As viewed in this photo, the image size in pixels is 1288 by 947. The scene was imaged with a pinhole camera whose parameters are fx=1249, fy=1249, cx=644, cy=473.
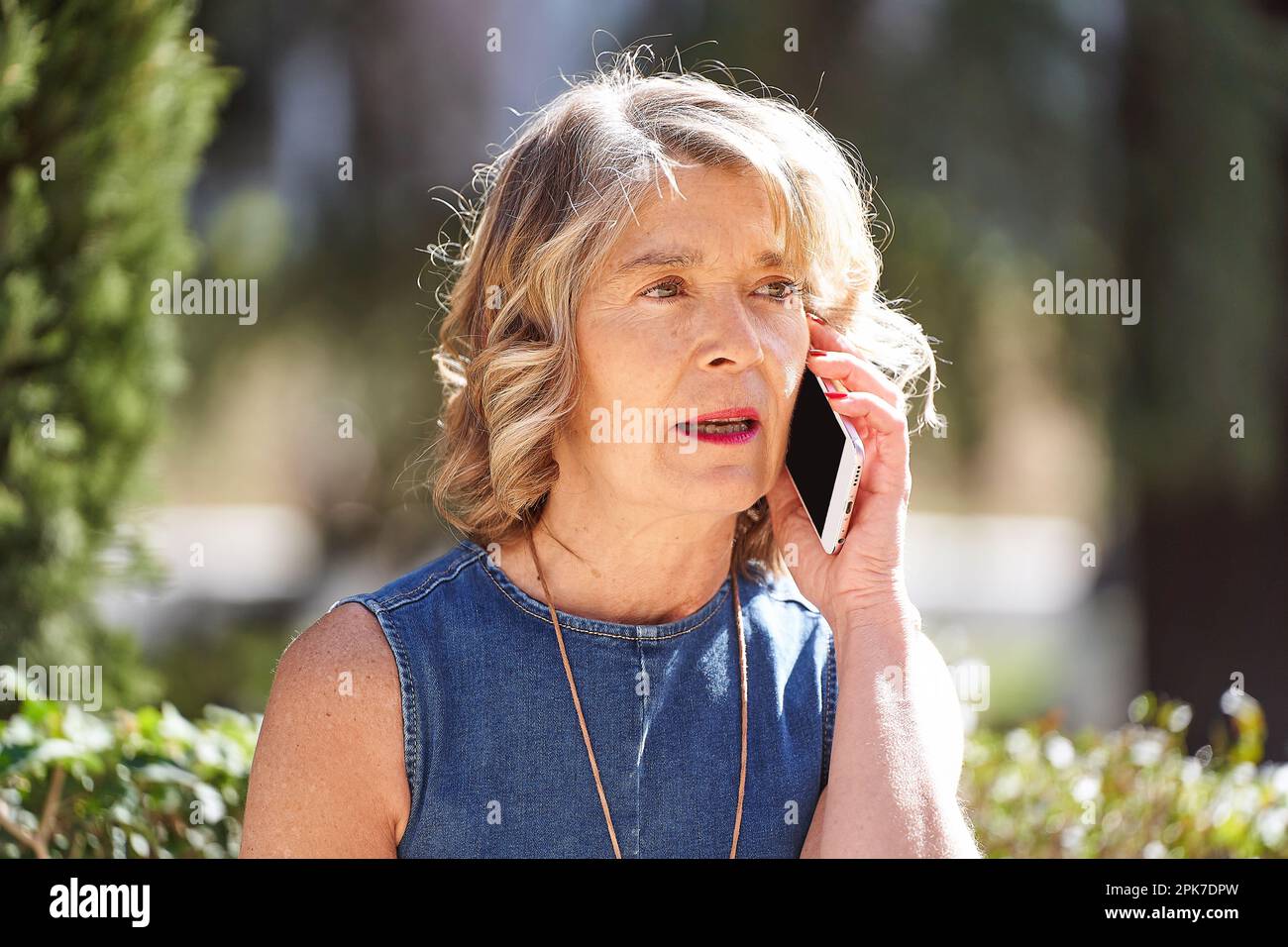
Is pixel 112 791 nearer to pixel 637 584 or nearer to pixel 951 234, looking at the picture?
pixel 637 584

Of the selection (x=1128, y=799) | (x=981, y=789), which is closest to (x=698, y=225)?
(x=981, y=789)

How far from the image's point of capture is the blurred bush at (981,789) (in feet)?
8.69

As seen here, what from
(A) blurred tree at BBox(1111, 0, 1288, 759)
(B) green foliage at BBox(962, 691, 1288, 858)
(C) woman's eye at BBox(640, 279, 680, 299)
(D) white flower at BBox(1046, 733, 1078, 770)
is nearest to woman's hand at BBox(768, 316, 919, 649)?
(C) woman's eye at BBox(640, 279, 680, 299)

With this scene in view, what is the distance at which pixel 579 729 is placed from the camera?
219 centimetres

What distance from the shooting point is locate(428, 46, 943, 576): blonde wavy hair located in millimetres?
2184

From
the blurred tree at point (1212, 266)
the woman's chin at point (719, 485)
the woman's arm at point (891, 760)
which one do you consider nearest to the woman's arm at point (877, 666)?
the woman's arm at point (891, 760)

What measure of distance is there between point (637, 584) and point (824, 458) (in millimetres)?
414

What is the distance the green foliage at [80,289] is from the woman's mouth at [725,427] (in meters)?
2.27

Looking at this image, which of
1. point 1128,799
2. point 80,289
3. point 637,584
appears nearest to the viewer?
point 637,584

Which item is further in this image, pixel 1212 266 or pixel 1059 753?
pixel 1212 266

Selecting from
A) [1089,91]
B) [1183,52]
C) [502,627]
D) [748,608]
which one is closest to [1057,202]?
[1089,91]

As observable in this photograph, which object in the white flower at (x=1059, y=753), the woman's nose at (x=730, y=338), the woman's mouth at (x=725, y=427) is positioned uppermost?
the woman's nose at (x=730, y=338)

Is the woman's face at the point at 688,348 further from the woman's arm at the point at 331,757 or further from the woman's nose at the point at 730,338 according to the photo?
the woman's arm at the point at 331,757
